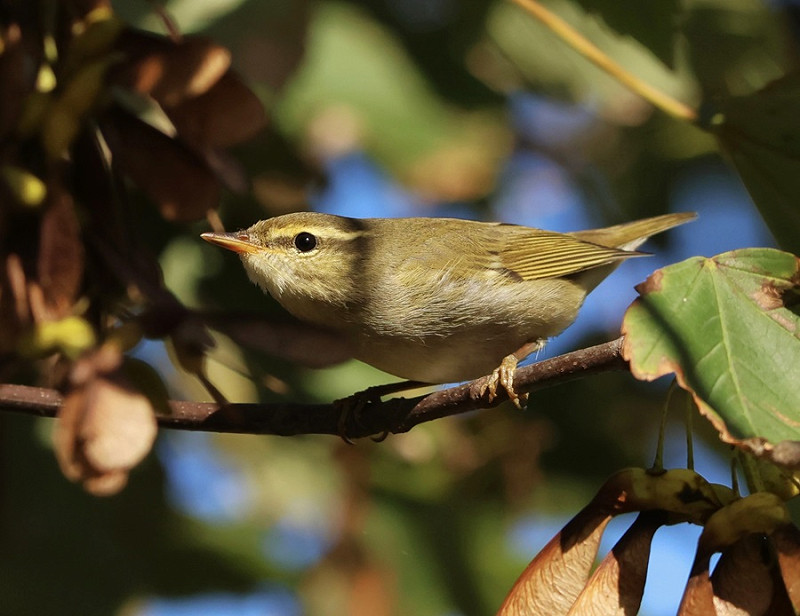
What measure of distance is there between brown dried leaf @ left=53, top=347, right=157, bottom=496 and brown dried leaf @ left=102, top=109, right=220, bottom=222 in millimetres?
596

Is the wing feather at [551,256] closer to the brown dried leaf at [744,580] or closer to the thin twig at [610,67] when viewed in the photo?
the thin twig at [610,67]

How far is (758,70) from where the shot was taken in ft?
11.9

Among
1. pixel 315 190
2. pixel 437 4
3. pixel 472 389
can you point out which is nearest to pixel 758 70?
pixel 437 4

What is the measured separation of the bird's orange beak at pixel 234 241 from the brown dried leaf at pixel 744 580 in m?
1.72

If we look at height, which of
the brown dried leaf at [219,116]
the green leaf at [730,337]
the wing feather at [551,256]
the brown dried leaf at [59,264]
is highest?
the wing feather at [551,256]

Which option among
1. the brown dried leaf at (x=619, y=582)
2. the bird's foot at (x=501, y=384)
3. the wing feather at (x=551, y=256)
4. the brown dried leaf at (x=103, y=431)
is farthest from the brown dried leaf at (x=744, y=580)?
the wing feather at (x=551, y=256)

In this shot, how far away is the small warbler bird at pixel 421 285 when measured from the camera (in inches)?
145

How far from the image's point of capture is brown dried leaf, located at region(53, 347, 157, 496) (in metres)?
1.34

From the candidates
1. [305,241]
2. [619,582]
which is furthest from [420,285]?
[619,582]

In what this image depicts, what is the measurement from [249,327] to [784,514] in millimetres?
1016

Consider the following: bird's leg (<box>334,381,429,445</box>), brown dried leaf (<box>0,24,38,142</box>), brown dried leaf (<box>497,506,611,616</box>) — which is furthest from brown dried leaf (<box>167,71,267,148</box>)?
brown dried leaf (<box>497,506,611,616</box>)

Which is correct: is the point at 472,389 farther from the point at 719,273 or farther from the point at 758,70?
the point at 758,70

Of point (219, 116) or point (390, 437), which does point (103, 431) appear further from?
point (390, 437)

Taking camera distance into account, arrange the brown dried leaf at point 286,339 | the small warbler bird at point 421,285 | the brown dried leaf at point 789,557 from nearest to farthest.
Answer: the brown dried leaf at point 286,339, the brown dried leaf at point 789,557, the small warbler bird at point 421,285
